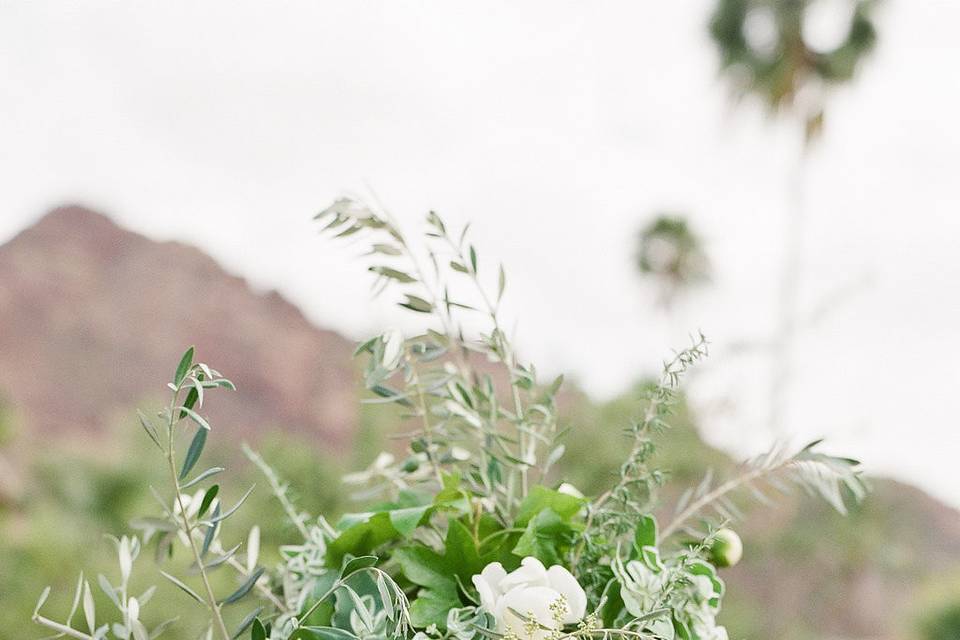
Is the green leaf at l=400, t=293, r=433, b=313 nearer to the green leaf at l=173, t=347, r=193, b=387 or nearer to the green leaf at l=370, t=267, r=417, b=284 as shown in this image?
the green leaf at l=370, t=267, r=417, b=284

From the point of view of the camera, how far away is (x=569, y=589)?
1.65ft

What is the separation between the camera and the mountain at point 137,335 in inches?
590

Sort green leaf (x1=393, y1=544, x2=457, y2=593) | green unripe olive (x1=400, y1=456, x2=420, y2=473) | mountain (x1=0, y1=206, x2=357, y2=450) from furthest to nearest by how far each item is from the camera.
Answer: mountain (x1=0, y1=206, x2=357, y2=450) → green unripe olive (x1=400, y1=456, x2=420, y2=473) → green leaf (x1=393, y1=544, x2=457, y2=593)

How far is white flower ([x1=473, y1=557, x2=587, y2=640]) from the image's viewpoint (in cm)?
48

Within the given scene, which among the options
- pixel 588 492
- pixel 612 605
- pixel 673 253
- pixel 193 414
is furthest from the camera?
pixel 673 253

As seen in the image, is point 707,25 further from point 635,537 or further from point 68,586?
point 635,537

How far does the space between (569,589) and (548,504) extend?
8 cm

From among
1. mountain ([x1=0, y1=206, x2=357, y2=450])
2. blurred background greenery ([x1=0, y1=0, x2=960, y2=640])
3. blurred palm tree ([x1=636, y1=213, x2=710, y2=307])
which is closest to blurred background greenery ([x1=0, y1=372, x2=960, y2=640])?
blurred background greenery ([x1=0, y1=0, x2=960, y2=640])

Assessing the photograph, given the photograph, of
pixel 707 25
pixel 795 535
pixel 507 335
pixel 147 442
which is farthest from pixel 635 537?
pixel 707 25

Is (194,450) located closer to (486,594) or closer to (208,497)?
(208,497)

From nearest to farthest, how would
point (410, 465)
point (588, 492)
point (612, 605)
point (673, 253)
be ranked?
point (612, 605) < point (410, 465) < point (588, 492) < point (673, 253)

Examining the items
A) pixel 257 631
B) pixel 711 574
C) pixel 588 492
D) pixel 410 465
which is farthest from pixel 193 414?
pixel 588 492

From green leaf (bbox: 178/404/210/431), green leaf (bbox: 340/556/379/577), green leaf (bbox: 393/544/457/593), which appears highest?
green leaf (bbox: 178/404/210/431)

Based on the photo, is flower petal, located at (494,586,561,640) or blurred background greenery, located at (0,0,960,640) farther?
blurred background greenery, located at (0,0,960,640)
